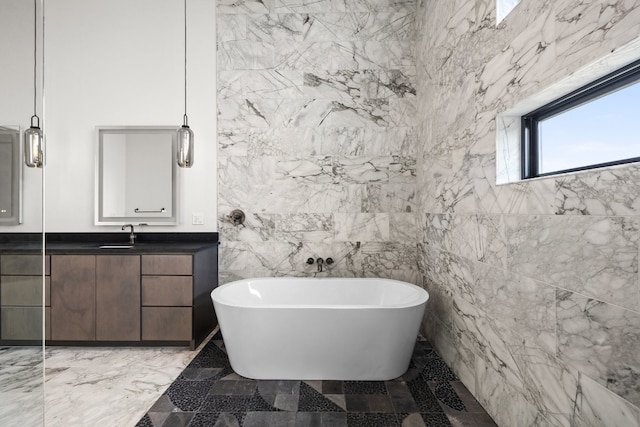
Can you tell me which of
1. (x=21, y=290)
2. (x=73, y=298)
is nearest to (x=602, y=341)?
(x=21, y=290)

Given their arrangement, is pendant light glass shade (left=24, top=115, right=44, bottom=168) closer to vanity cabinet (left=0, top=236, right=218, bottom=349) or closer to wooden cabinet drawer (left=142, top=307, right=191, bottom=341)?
vanity cabinet (left=0, top=236, right=218, bottom=349)

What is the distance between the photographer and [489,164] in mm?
1709

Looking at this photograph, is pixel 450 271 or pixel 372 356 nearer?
pixel 372 356

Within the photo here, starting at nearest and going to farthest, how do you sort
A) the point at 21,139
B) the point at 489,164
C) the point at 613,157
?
the point at 21,139
the point at 613,157
the point at 489,164

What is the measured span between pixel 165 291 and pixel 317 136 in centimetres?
184

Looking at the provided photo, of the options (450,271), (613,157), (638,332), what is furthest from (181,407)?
(613,157)

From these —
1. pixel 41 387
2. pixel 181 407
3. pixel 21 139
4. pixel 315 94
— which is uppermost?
pixel 315 94

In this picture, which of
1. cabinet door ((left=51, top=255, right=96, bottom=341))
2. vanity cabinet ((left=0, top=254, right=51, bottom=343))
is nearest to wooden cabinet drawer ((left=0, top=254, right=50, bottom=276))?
vanity cabinet ((left=0, top=254, right=51, bottom=343))

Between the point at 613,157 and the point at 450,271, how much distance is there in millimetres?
1202

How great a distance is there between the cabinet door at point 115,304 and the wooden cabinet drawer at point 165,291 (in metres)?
0.07

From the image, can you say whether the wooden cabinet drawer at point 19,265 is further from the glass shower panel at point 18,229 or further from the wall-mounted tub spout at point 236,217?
the wall-mounted tub spout at point 236,217

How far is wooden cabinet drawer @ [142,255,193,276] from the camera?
8.14 feet

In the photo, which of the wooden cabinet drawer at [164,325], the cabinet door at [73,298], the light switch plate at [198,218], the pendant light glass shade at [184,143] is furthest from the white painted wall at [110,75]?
the wooden cabinet drawer at [164,325]

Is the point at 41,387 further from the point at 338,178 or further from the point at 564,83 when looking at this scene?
the point at 338,178
